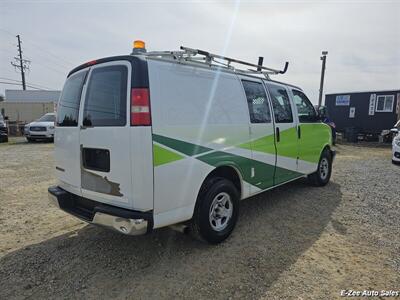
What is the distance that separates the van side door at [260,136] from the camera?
4035mm

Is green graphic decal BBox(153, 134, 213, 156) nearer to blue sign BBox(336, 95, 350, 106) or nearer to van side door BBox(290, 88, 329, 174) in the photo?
van side door BBox(290, 88, 329, 174)

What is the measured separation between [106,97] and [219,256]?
2152 millimetres

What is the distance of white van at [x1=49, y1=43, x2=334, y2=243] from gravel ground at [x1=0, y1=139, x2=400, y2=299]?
48cm

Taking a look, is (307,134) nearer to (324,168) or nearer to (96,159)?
(324,168)

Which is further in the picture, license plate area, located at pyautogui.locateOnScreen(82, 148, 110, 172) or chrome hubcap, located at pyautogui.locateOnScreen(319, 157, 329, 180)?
chrome hubcap, located at pyautogui.locateOnScreen(319, 157, 329, 180)

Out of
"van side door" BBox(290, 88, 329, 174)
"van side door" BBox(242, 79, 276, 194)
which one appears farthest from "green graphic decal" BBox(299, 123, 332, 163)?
"van side door" BBox(242, 79, 276, 194)

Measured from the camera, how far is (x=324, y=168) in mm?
6359

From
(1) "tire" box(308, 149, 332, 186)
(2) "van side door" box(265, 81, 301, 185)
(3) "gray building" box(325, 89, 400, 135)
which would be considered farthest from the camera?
(3) "gray building" box(325, 89, 400, 135)

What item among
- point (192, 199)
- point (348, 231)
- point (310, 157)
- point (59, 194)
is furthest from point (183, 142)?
point (310, 157)

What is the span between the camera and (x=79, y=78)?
339cm

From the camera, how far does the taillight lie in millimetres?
2658

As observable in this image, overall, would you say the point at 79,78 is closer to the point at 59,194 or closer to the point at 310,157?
the point at 59,194

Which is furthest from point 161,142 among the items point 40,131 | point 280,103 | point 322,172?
point 40,131

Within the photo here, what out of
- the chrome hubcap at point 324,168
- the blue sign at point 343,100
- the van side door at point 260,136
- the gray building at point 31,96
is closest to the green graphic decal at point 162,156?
the van side door at point 260,136
